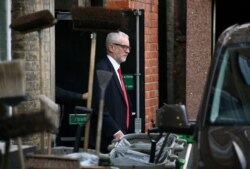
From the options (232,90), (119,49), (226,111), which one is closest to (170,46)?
(119,49)

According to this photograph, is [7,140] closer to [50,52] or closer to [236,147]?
[236,147]

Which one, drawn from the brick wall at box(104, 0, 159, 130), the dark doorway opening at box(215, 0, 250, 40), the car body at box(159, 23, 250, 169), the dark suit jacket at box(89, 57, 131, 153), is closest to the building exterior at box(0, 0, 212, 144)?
the brick wall at box(104, 0, 159, 130)

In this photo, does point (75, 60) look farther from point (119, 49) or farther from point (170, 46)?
point (170, 46)

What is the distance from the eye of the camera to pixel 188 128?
5516 mm

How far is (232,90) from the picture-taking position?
566 cm

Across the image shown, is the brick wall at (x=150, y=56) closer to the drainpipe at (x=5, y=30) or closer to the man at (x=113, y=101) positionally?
the man at (x=113, y=101)

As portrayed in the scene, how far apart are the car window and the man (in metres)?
2.11

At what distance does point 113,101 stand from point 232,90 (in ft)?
8.04

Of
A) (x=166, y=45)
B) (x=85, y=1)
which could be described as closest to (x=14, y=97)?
(x=85, y=1)

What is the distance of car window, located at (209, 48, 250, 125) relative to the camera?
545 centimetres

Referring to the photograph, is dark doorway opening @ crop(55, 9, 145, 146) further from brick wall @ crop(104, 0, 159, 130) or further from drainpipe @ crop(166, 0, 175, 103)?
drainpipe @ crop(166, 0, 175, 103)

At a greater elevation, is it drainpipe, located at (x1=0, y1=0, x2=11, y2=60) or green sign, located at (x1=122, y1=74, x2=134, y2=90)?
drainpipe, located at (x1=0, y1=0, x2=11, y2=60)

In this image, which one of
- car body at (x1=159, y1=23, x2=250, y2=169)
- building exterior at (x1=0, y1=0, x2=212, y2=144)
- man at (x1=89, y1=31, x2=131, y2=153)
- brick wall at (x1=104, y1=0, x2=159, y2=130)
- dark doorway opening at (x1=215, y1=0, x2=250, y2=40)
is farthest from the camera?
dark doorway opening at (x1=215, y1=0, x2=250, y2=40)

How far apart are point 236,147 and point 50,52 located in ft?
13.1
